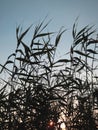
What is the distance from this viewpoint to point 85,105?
5.91 metres

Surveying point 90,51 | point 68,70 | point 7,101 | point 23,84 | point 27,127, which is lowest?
point 27,127

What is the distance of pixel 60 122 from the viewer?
529cm

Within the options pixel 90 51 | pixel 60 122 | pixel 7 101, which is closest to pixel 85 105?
pixel 60 122

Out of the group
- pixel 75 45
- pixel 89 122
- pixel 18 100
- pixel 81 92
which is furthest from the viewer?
pixel 81 92

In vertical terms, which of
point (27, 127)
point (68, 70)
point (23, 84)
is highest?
point (68, 70)

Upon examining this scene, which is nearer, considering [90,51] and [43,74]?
[43,74]

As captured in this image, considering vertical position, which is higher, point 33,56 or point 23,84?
point 33,56

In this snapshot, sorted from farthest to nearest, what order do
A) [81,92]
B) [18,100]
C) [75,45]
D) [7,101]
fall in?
1. [81,92]
2. [75,45]
3. [18,100]
4. [7,101]

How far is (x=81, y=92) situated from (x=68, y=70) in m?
0.72

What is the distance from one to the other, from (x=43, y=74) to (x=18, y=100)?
A: 81cm

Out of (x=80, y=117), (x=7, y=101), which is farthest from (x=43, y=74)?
(x=80, y=117)

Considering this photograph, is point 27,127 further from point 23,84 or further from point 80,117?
point 80,117

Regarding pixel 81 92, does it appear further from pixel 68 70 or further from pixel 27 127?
pixel 27 127

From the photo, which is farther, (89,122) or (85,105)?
(85,105)
